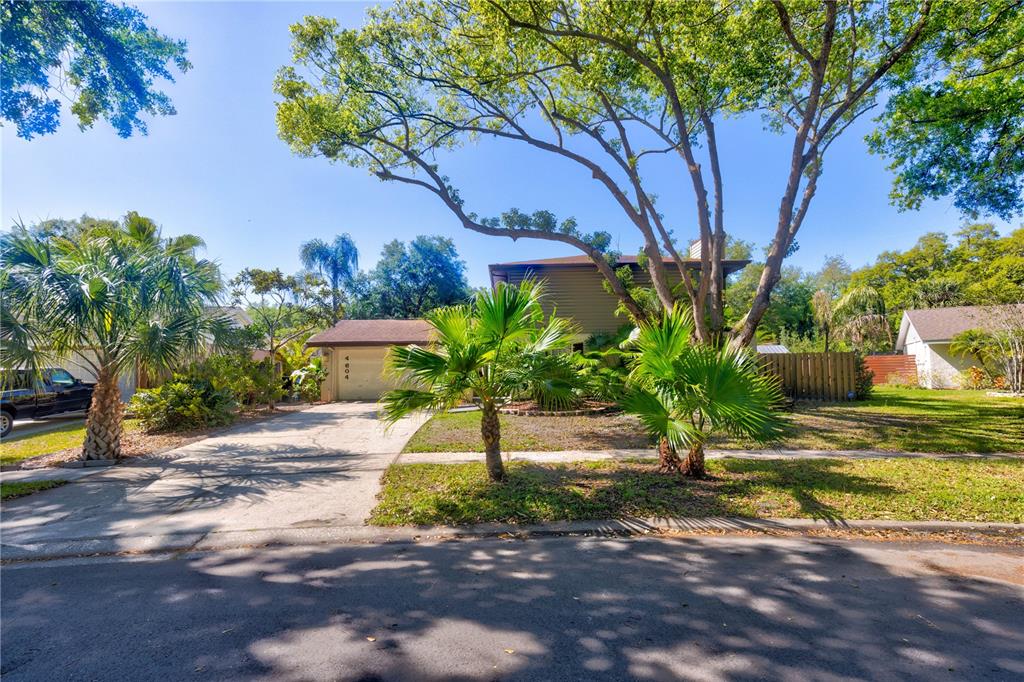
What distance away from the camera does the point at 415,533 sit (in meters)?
4.63

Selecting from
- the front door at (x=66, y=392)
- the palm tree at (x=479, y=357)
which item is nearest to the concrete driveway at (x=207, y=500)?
the palm tree at (x=479, y=357)

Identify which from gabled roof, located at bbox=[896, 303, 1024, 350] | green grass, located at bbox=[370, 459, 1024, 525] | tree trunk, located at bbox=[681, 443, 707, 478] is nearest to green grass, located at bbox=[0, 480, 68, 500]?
green grass, located at bbox=[370, 459, 1024, 525]

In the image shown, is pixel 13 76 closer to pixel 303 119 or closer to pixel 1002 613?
pixel 303 119

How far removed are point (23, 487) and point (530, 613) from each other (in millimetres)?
7759

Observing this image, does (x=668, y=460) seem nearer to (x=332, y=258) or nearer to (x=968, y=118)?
(x=968, y=118)

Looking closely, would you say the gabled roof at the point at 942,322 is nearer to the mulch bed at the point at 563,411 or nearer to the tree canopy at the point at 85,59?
the mulch bed at the point at 563,411

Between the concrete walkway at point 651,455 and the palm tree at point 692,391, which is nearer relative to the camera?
the palm tree at point 692,391

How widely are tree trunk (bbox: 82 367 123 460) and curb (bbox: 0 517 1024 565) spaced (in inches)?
158

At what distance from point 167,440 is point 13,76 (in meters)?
7.69

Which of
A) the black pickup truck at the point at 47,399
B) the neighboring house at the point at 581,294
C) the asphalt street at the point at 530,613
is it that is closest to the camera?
the asphalt street at the point at 530,613

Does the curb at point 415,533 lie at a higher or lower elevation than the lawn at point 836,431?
lower

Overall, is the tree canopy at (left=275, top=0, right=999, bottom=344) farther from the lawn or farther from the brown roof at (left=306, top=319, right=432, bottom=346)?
the brown roof at (left=306, top=319, right=432, bottom=346)

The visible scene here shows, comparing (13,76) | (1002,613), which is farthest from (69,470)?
(1002,613)

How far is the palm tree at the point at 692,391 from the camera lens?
506 cm
